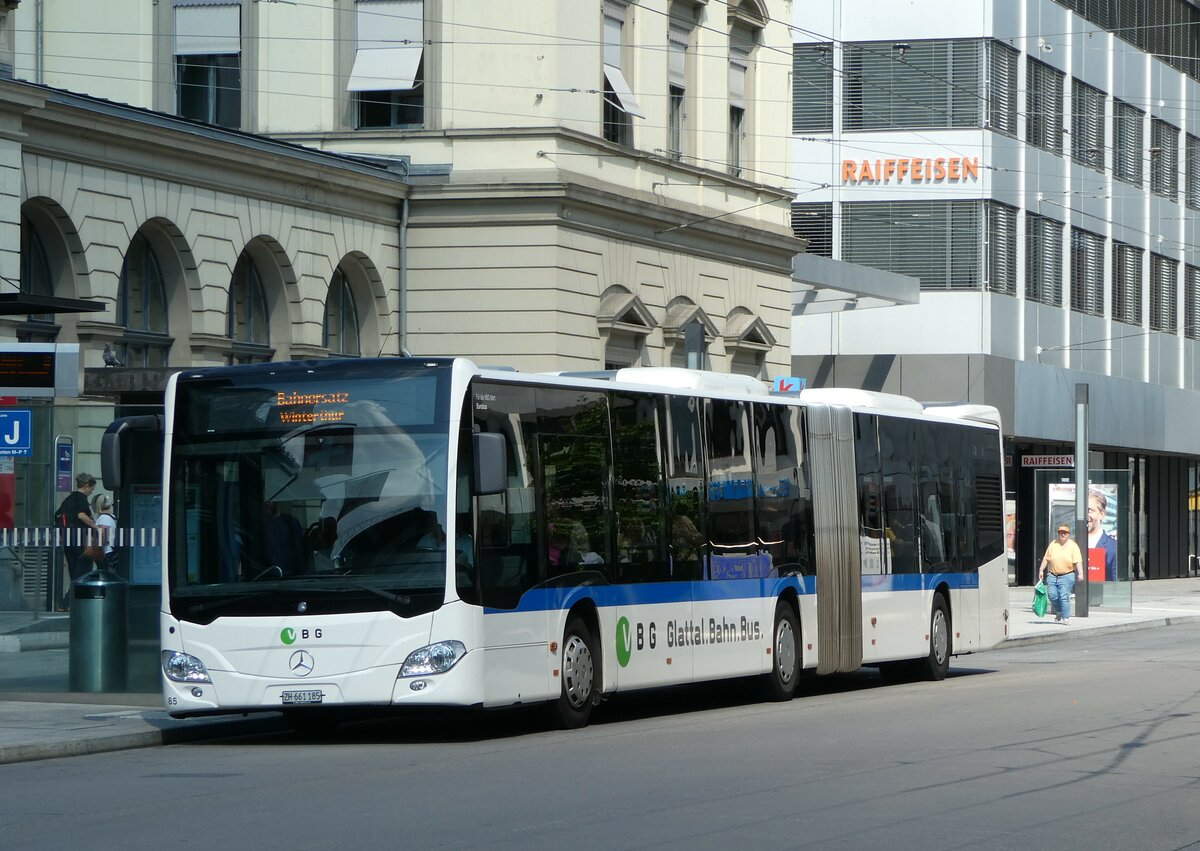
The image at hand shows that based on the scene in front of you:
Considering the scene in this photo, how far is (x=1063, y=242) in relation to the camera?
170ft

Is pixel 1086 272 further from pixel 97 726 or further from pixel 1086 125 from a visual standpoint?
pixel 97 726

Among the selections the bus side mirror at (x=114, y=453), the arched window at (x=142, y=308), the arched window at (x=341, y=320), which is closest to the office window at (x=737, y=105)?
the arched window at (x=341, y=320)

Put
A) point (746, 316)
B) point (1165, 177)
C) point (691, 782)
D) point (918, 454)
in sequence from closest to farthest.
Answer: point (691, 782)
point (918, 454)
point (746, 316)
point (1165, 177)

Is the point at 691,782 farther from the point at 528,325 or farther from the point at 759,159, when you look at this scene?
the point at 759,159

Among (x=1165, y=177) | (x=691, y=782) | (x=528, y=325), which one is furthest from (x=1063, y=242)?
(x=691, y=782)

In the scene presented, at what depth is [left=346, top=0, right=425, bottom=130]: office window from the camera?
33.2 meters

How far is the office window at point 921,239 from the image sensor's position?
47625 mm

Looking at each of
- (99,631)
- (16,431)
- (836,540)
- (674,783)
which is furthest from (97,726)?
(836,540)

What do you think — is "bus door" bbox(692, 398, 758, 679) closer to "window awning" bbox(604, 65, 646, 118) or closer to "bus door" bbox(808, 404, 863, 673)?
"bus door" bbox(808, 404, 863, 673)

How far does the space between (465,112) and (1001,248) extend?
62.8 feet

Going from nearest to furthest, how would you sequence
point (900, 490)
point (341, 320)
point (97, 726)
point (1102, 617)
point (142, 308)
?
1. point (97, 726)
2. point (900, 490)
3. point (142, 308)
4. point (341, 320)
5. point (1102, 617)

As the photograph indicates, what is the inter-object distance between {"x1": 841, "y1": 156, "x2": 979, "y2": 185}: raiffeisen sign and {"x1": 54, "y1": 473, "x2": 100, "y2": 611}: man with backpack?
32.4 m

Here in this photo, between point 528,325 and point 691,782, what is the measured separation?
2074cm

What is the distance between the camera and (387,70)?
109 ft
